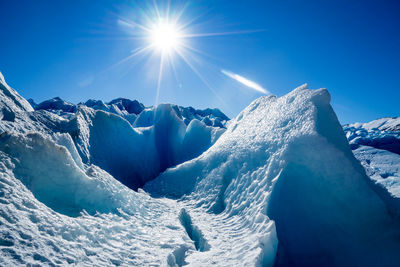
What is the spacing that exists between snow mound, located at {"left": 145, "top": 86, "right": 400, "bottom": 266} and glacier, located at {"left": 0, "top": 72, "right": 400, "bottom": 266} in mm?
17

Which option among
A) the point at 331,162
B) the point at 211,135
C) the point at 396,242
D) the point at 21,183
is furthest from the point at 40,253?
the point at 211,135

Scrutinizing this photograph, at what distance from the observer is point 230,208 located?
493 cm

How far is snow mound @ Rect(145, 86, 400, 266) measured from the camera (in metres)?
3.32

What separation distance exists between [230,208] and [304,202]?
1.69 m

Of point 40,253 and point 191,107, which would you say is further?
point 191,107

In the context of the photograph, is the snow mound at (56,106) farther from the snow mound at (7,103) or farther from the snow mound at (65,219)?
the snow mound at (65,219)

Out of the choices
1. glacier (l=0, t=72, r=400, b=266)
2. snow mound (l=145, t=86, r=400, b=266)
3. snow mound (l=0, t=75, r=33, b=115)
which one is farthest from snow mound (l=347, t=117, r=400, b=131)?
snow mound (l=0, t=75, r=33, b=115)

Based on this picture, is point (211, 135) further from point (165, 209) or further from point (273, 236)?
point (273, 236)

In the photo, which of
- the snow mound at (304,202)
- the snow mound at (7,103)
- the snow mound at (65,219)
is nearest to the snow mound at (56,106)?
the snow mound at (7,103)

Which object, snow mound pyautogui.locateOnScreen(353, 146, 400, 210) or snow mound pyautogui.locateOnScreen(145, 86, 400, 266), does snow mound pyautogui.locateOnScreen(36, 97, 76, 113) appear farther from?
snow mound pyautogui.locateOnScreen(353, 146, 400, 210)

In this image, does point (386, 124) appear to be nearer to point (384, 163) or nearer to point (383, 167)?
point (384, 163)

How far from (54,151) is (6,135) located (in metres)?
0.70

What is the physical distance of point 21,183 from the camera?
2.77m

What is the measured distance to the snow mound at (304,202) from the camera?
3318 millimetres
